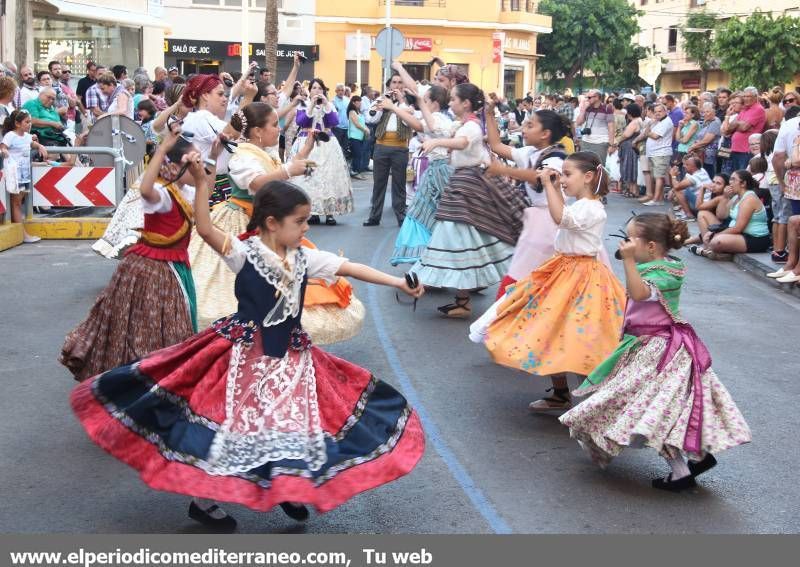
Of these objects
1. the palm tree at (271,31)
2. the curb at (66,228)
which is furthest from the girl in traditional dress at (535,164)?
the palm tree at (271,31)

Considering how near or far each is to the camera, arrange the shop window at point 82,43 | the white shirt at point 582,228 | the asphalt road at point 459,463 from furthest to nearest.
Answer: the shop window at point 82,43 → the white shirt at point 582,228 → the asphalt road at point 459,463

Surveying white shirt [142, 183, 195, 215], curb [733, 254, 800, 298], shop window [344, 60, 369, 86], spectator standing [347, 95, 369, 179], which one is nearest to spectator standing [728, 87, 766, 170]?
curb [733, 254, 800, 298]

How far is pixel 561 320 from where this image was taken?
676 centimetres

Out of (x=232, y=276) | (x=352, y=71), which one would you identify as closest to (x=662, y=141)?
(x=232, y=276)

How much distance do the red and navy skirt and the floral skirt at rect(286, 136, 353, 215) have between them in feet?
38.3

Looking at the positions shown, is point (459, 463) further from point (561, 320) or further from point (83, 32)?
point (83, 32)

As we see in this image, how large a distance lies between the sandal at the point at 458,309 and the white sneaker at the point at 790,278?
433 centimetres

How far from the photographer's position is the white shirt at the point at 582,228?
6.72 m

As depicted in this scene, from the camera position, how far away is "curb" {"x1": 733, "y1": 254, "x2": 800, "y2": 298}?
41.3ft

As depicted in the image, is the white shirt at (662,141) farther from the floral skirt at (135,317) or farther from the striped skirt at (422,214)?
the floral skirt at (135,317)

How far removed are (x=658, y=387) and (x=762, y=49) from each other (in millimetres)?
41107

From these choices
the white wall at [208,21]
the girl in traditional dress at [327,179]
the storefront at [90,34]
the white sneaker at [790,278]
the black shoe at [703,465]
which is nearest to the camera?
the black shoe at [703,465]

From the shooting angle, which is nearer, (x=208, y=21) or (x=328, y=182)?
(x=328, y=182)

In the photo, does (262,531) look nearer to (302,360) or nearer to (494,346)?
(302,360)
